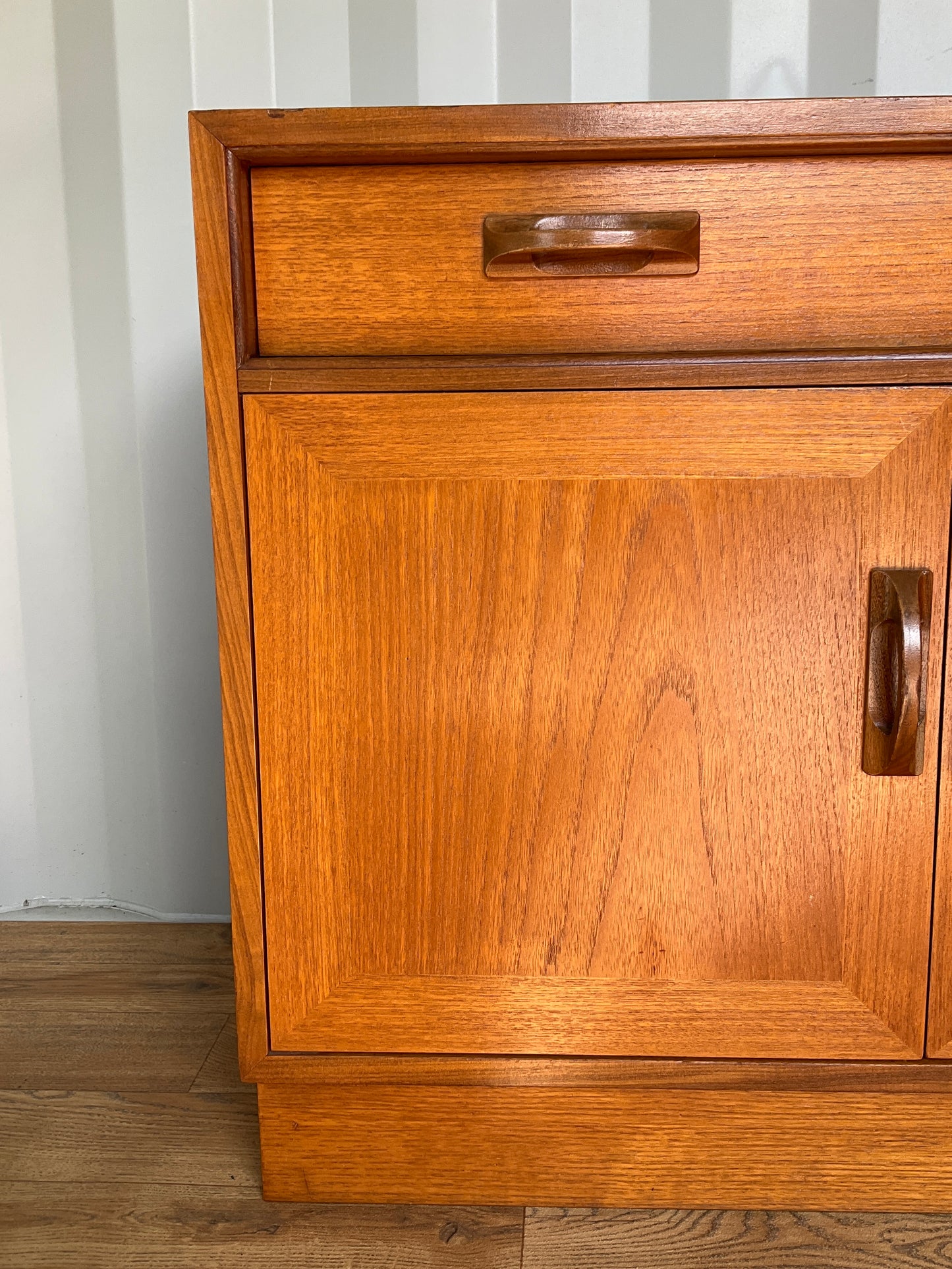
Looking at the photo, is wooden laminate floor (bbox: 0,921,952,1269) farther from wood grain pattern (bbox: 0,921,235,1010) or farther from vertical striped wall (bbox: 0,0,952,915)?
vertical striped wall (bbox: 0,0,952,915)

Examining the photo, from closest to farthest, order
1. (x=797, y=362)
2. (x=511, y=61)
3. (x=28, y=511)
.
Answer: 1. (x=797, y=362)
2. (x=511, y=61)
3. (x=28, y=511)

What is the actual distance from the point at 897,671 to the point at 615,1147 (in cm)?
45

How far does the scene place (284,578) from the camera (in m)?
0.78

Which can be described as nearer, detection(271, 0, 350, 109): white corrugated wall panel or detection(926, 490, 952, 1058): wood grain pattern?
detection(926, 490, 952, 1058): wood grain pattern

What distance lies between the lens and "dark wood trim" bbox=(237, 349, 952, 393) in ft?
2.42

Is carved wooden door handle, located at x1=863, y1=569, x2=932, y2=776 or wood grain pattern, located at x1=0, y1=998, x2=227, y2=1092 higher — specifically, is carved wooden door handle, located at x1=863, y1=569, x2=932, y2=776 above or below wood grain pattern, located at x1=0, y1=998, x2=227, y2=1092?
above

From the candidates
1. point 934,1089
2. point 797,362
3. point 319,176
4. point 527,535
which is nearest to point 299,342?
point 319,176

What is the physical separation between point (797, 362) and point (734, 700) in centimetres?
25

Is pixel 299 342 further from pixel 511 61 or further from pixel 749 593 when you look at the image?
pixel 511 61

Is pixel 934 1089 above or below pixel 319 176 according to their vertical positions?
below

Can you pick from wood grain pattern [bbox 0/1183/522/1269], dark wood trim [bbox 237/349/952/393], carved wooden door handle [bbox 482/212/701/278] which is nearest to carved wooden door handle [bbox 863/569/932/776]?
dark wood trim [bbox 237/349/952/393]

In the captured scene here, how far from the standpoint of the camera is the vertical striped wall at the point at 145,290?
45.8 inches

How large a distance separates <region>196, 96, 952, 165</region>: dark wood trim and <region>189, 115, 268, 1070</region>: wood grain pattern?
4 cm

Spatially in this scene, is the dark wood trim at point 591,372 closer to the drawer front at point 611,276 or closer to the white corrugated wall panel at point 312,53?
the drawer front at point 611,276
